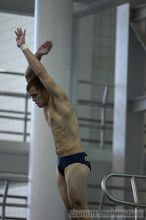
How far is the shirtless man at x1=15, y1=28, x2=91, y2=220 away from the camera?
6.85m

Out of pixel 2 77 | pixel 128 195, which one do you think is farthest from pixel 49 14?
pixel 2 77

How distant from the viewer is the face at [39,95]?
7.04 meters

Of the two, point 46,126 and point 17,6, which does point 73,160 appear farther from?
point 17,6

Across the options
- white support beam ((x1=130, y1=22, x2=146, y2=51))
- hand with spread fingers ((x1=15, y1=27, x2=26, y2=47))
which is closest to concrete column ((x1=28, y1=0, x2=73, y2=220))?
white support beam ((x1=130, y1=22, x2=146, y2=51))

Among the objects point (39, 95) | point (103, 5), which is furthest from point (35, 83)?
point (103, 5)

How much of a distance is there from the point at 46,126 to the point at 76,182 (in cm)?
311

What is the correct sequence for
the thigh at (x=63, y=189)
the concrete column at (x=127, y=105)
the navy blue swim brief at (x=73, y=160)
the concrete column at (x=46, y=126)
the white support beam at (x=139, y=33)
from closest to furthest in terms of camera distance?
1. the navy blue swim brief at (x=73, y=160)
2. the thigh at (x=63, y=189)
3. the concrete column at (x=46, y=126)
4. the white support beam at (x=139, y=33)
5. the concrete column at (x=127, y=105)

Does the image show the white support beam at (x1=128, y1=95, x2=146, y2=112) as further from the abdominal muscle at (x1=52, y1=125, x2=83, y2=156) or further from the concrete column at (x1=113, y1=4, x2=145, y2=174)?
the abdominal muscle at (x1=52, y1=125, x2=83, y2=156)

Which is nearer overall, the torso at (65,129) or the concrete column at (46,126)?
the torso at (65,129)

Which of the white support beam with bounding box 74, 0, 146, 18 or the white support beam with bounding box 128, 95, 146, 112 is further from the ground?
the white support beam with bounding box 74, 0, 146, 18

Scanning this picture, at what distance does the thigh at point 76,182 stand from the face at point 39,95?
0.70 meters

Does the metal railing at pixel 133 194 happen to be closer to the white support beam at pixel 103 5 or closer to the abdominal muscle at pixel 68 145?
the abdominal muscle at pixel 68 145

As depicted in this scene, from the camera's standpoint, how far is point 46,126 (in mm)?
9867

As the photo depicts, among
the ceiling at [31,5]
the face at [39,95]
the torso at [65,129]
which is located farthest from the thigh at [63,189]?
the ceiling at [31,5]
